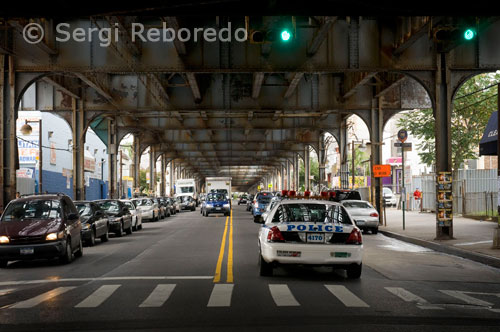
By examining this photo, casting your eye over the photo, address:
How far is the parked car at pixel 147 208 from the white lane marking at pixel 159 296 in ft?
104

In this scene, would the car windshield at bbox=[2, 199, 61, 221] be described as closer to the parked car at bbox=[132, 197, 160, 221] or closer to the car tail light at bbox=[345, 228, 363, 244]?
the car tail light at bbox=[345, 228, 363, 244]

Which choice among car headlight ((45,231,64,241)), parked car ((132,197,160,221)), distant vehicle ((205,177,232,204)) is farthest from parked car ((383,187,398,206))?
car headlight ((45,231,64,241))

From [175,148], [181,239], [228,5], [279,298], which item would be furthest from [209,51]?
[175,148]

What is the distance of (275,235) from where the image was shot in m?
12.9

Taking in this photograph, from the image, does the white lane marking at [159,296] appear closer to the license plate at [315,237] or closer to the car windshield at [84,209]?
the license plate at [315,237]

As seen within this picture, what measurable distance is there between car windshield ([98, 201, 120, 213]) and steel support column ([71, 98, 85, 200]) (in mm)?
8384

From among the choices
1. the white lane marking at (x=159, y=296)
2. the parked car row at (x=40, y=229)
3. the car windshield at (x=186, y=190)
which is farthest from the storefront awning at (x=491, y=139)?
the car windshield at (x=186, y=190)

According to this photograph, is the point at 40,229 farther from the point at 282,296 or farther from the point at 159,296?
the point at 282,296

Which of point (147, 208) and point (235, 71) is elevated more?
point (235, 71)

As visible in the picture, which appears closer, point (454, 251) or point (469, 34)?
point (469, 34)

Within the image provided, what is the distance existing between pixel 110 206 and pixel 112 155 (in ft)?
62.8

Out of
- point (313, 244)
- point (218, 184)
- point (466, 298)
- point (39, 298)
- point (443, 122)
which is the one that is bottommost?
point (466, 298)

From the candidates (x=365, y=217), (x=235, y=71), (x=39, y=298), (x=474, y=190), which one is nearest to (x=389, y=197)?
(x=474, y=190)

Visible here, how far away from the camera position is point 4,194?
78.5 ft
